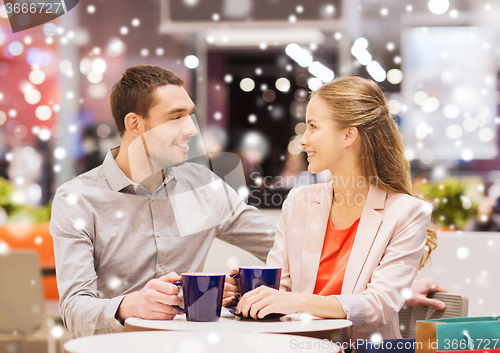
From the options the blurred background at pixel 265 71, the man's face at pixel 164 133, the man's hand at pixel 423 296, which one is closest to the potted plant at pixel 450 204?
the blurred background at pixel 265 71

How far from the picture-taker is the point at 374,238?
1.21 metres

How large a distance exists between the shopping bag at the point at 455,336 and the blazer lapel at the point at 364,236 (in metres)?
0.39

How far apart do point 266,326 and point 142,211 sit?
673mm

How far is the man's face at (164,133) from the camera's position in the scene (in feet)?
4.83

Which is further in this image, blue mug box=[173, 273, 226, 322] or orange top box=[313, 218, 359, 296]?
orange top box=[313, 218, 359, 296]

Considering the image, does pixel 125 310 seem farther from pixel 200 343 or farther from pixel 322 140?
pixel 322 140

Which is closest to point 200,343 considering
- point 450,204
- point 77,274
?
point 77,274

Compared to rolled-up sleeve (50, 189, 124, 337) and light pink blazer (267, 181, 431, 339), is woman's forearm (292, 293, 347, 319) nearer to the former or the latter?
light pink blazer (267, 181, 431, 339)

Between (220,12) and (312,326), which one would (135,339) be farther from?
(220,12)

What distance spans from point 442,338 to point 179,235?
81 cm

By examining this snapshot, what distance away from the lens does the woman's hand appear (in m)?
0.87

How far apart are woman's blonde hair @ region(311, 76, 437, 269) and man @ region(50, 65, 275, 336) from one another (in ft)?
1.30

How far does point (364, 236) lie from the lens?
4.00ft
